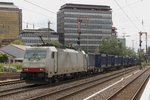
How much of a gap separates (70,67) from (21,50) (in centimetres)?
5503

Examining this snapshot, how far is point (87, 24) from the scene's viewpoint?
553 feet

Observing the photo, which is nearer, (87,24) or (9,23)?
(87,24)

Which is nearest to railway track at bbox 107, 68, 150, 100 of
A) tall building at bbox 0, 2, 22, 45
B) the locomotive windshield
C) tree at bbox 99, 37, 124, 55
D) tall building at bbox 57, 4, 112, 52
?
the locomotive windshield

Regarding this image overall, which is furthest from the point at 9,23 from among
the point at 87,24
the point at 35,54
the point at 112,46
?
the point at 35,54

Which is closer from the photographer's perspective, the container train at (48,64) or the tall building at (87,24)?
the container train at (48,64)

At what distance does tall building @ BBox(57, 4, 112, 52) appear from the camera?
6673 inches

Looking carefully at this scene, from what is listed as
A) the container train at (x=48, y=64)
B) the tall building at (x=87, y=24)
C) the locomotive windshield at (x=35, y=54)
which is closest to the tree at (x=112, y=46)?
the tall building at (x=87, y=24)

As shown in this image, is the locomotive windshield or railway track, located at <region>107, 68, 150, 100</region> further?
the locomotive windshield

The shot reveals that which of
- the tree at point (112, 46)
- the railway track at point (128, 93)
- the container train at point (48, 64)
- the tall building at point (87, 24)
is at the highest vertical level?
the tall building at point (87, 24)

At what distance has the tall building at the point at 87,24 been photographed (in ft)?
556

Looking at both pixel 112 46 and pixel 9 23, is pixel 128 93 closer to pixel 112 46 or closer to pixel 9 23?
pixel 112 46

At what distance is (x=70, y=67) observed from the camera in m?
34.6

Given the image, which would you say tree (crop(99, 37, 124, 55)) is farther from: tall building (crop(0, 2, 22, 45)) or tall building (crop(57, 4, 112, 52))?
tall building (crop(0, 2, 22, 45))

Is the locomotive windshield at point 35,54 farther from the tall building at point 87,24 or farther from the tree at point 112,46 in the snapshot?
the tall building at point 87,24
